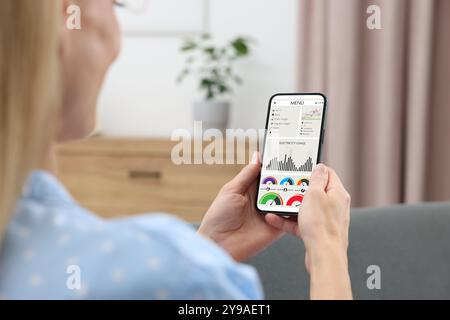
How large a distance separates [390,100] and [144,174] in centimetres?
91

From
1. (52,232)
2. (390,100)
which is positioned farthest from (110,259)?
(390,100)

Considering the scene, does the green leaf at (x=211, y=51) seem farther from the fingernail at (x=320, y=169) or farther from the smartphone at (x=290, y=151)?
the fingernail at (x=320, y=169)

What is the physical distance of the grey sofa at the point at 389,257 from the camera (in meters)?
1.18

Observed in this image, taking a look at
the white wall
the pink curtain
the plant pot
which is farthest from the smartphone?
the white wall

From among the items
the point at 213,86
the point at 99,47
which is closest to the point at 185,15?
the point at 213,86

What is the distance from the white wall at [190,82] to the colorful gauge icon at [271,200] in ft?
5.81

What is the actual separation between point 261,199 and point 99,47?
473 mm

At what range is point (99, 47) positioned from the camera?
637mm

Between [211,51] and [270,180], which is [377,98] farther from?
[270,180]

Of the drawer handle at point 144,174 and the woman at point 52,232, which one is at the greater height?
the woman at point 52,232

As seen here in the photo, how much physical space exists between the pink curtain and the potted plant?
470mm

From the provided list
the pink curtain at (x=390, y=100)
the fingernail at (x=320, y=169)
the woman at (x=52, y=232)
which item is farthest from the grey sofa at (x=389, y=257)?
the pink curtain at (x=390, y=100)

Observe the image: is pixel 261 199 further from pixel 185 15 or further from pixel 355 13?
pixel 185 15

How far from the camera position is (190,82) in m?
2.96
